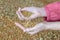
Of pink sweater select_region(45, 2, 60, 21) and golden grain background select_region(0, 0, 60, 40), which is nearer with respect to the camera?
pink sweater select_region(45, 2, 60, 21)

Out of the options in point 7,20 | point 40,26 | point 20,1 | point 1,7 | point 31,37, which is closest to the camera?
point 40,26

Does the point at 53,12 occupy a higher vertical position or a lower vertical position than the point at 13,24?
higher

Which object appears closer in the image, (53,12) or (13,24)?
(53,12)

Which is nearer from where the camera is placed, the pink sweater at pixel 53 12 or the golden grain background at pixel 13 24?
the pink sweater at pixel 53 12

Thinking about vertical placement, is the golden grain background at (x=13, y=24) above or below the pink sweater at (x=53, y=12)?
below

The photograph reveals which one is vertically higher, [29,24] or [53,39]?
[29,24]

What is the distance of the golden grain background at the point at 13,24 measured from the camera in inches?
61.7

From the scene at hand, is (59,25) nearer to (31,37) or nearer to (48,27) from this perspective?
(48,27)

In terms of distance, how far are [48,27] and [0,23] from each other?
2.05 feet

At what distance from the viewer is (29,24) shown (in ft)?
5.46

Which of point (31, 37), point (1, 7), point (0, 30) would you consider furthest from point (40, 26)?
point (1, 7)

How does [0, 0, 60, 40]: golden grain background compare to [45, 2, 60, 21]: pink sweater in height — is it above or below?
below

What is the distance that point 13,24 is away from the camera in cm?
166

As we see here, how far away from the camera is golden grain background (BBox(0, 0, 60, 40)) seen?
1568 mm
